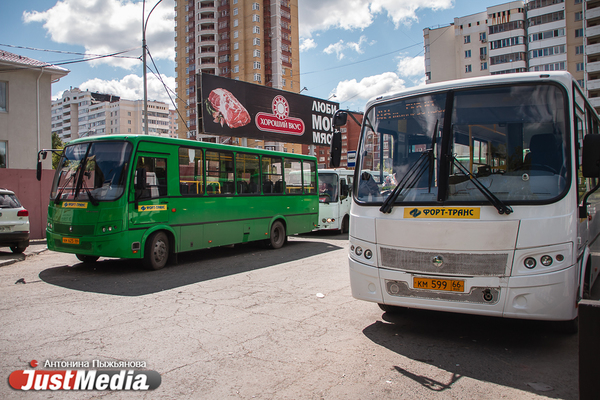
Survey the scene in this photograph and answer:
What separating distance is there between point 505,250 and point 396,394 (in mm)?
1834

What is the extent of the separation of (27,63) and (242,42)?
6252cm

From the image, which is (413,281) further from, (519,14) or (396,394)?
(519,14)

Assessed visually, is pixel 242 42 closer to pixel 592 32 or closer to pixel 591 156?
pixel 592 32

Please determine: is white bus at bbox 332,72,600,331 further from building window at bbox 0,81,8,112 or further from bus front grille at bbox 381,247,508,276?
building window at bbox 0,81,8,112

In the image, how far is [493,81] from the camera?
5000 millimetres

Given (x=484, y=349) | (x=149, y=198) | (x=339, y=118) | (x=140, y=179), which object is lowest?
(x=484, y=349)

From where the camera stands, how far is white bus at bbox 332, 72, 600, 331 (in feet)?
14.5

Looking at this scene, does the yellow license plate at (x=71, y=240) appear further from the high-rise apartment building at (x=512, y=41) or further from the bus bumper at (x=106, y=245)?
the high-rise apartment building at (x=512, y=41)

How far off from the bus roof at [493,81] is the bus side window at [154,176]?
562 centimetres

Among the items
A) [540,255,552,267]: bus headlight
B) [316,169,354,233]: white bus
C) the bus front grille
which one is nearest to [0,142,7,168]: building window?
[316,169,354,233]: white bus

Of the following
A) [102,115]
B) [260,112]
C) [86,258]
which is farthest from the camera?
[102,115]

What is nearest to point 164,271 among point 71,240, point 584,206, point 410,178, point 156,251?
point 156,251

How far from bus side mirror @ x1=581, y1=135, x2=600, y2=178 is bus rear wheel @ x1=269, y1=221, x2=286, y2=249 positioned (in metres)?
9.83

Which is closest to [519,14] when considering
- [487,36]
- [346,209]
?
[487,36]
